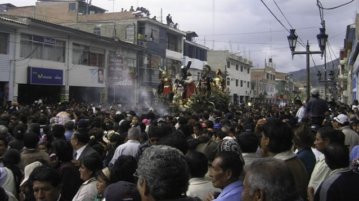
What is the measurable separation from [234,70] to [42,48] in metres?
40.3

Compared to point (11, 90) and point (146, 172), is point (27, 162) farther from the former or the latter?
point (11, 90)

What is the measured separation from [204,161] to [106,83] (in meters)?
30.2

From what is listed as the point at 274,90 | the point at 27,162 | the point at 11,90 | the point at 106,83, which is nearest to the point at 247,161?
the point at 27,162

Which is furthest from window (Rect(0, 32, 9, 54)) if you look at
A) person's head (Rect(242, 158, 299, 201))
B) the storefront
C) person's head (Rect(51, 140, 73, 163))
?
person's head (Rect(242, 158, 299, 201))

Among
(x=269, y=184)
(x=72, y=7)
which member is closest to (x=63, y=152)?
(x=269, y=184)

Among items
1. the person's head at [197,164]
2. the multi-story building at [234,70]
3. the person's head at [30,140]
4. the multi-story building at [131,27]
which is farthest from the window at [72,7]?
the person's head at [197,164]

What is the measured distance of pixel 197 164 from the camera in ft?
13.6

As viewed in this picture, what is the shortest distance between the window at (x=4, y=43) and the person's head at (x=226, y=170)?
22605mm

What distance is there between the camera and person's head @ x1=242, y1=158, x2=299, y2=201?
97.9 inches

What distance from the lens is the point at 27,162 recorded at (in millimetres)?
5715

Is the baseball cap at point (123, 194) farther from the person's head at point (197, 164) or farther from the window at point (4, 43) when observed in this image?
the window at point (4, 43)

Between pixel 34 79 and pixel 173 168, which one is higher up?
pixel 34 79

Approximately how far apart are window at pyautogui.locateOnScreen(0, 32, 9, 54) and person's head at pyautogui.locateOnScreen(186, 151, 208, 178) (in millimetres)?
22022

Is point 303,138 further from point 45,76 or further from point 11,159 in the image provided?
point 45,76
